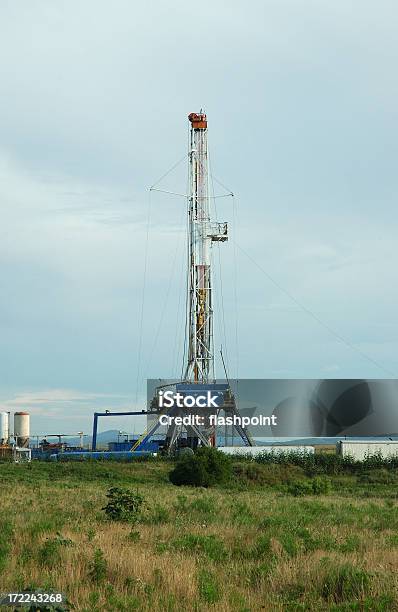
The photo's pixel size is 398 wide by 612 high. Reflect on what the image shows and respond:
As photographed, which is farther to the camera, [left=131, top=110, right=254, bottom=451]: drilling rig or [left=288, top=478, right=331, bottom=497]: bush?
[left=131, top=110, right=254, bottom=451]: drilling rig

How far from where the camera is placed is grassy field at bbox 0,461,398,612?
36.9ft

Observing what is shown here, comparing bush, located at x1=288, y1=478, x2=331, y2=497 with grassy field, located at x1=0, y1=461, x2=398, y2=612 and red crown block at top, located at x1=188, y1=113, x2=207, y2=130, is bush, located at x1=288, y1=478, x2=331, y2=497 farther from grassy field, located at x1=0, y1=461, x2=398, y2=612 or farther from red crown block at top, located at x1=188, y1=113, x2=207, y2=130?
red crown block at top, located at x1=188, y1=113, x2=207, y2=130

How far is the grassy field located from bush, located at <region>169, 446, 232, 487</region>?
15321mm

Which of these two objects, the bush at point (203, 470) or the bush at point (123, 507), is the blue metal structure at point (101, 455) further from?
the bush at point (123, 507)

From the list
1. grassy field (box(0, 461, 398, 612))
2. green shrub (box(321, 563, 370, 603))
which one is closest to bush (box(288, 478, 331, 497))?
grassy field (box(0, 461, 398, 612))

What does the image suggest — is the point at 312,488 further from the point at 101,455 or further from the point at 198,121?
the point at 198,121

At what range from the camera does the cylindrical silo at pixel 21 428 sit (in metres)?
68.1

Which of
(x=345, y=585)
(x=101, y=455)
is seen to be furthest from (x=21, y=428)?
(x=345, y=585)

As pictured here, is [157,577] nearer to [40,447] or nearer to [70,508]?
[70,508]

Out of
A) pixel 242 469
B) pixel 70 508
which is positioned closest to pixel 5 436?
pixel 242 469

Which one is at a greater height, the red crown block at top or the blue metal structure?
the red crown block at top

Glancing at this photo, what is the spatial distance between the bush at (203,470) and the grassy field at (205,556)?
15.3m

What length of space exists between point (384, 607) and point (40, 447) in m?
62.4

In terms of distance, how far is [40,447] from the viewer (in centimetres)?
7050
